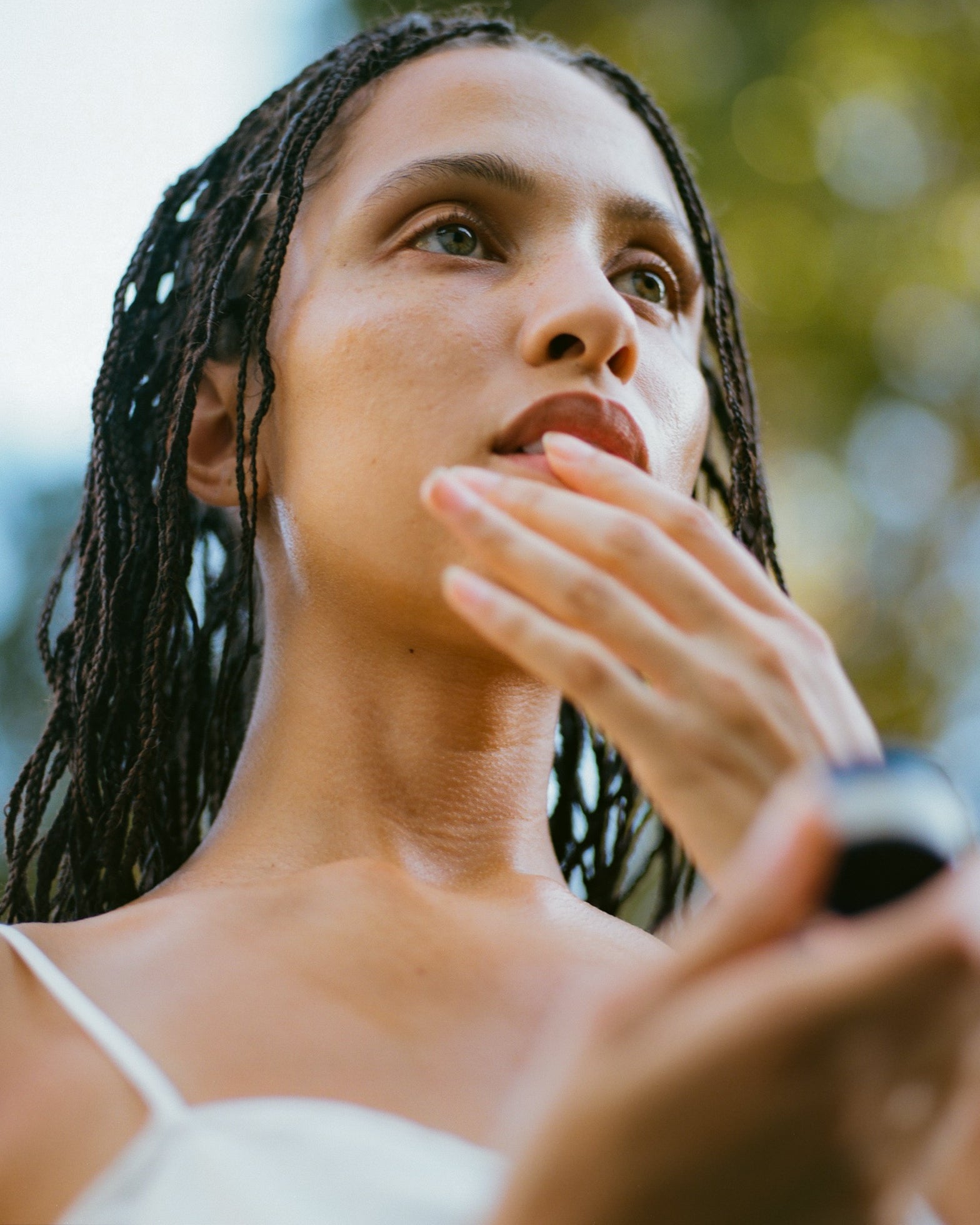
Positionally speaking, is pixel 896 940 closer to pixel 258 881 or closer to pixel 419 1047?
pixel 419 1047

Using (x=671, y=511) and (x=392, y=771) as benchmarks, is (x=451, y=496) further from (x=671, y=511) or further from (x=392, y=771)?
(x=392, y=771)

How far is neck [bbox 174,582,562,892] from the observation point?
2.03 metres

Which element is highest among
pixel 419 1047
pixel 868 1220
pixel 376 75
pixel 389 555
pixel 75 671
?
pixel 376 75

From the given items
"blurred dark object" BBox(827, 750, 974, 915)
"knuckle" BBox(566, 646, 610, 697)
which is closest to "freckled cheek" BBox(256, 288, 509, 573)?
"knuckle" BBox(566, 646, 610, 697)

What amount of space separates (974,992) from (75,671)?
6.08 ft

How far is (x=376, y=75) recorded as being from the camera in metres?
2.48

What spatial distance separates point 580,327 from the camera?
6.12 feet

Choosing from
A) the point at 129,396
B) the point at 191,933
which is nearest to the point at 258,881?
the point at 191,933

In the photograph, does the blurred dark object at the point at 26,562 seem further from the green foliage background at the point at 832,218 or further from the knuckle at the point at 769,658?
the knuckle at the point at 769,658

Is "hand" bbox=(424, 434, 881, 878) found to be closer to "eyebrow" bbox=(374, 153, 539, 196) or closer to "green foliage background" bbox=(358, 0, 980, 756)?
"eyebrow" bbox=(374, 153, 539, 196)

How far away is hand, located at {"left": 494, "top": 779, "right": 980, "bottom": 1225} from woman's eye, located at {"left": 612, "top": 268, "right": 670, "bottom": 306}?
148 cm

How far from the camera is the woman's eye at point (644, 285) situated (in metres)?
2.30

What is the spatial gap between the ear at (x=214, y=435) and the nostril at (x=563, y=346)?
689mm

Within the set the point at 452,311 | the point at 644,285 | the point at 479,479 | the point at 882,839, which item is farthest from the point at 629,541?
the point at 644,285
